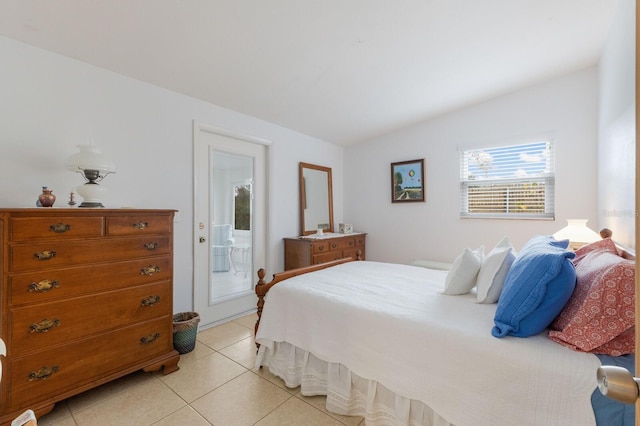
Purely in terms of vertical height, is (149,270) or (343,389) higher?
(149,270)

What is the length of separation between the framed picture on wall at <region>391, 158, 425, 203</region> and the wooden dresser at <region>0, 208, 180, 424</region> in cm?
305

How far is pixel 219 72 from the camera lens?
2467mm

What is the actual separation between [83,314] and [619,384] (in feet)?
7.80

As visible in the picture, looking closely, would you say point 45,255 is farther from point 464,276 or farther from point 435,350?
point 464,276

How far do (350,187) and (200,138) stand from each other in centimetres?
253

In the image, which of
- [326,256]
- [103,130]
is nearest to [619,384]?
[103,130]

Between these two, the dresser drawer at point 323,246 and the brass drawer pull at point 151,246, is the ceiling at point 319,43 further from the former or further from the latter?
the dresser drawer at point 323,246

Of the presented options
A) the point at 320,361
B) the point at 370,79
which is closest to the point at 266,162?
the point at 370,79

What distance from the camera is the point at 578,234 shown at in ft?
7.79

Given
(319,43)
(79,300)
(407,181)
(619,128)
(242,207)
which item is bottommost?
(79,300)

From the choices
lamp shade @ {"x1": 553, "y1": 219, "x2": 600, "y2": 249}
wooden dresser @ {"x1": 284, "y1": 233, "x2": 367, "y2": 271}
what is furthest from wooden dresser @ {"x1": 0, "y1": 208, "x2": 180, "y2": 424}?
lamp shade @ {"x1": 553, "y1": 219, "x2": 600, "y2": 249}

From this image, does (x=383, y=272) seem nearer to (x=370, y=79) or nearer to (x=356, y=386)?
(x=356, y=386)

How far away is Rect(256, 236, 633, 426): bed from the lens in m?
1.10

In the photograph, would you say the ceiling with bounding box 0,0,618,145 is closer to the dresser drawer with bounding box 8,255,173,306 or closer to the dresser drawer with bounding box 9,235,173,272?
the dresser drawer with bounding box 9,235,173,272
